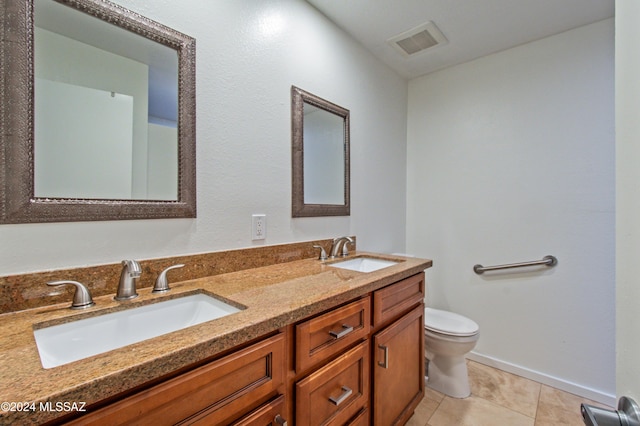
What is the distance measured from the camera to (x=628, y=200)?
0.44 meters

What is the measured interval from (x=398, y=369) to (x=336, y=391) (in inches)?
19.2

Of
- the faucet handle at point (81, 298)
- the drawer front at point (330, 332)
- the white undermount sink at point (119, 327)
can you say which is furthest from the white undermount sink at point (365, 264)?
the faucet handle at point (81, 298)

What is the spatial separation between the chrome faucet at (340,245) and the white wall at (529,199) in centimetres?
105

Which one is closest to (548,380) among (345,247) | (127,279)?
(345,247)

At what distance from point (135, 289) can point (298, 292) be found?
0.54 metres

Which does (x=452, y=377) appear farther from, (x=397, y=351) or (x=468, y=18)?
(x=468, y=18)

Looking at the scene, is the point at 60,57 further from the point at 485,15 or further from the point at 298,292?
the point at 485,15

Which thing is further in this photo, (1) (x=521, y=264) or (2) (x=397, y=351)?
(1) (x=521, y=264)

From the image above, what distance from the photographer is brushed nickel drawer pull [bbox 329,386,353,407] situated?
A: 38.9 inches

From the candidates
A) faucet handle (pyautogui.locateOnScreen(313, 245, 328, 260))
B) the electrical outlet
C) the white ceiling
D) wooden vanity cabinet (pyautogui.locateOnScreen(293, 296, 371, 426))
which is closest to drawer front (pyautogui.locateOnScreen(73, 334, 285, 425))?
wooden vanity cabinet (pyautogui.locateOnScreen(293, 296, 371, 426))

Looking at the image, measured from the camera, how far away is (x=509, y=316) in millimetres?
2121

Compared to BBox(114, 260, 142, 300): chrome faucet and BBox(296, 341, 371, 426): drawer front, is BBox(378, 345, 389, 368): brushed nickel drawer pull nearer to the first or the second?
BBox(296, 341, 371, 426): drawer front

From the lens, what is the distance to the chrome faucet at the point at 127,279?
913 millimetres

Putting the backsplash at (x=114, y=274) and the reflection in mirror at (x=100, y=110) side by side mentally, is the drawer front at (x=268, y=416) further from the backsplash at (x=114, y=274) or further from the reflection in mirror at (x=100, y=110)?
the reflection in mirror at (x=100, y=110)
